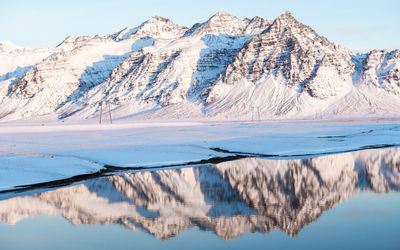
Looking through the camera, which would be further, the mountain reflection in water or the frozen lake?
the mountain reflection in water

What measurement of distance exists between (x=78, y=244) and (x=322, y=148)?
39.0 m

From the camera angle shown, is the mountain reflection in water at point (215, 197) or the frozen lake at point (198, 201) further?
the mountain reflection in water at point (215, 197)

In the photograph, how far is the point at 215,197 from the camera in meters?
28.2

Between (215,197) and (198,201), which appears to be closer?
(198,201)

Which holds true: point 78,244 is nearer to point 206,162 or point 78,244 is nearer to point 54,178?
point 54,178

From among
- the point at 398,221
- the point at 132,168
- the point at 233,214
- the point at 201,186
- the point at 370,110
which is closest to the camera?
the point at 398,221

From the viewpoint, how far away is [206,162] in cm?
4453

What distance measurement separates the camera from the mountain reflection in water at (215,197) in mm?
22562

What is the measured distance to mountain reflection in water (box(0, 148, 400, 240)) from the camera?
2256 centimetres

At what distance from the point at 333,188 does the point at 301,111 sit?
564 feet

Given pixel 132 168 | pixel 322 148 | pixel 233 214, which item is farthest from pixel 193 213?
pixel 322 148

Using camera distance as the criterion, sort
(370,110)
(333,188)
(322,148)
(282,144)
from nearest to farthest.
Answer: (333,188)
(322,148)
(282,144)
(370,110)

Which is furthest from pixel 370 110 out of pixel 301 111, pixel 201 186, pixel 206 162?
pixel 201 186

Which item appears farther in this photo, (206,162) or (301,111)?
(301,111)
